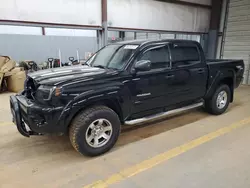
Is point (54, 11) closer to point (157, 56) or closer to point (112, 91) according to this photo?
point (157, 56)

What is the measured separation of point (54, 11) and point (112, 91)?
4727 millimetres

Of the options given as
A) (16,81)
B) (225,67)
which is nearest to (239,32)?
(225,67)

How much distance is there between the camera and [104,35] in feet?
23.5

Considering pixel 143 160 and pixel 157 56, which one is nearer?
pixel 143 160

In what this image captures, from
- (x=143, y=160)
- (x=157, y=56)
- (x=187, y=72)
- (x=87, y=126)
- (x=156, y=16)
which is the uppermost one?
(x=156, y=16)

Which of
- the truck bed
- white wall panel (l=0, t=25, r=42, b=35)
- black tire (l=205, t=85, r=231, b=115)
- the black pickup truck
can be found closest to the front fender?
the black pickup truck

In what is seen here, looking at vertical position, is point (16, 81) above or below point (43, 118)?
below

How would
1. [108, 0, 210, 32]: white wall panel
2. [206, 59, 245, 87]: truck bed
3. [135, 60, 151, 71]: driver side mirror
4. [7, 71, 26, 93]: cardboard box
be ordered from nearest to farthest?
[135, 60, 151, 71]: driver side mirror → [206, 59, 245, 87]: truck bed → [7, 71, 26, 93]: cardboard box → [108, 0, 210, 32]: white wall panel

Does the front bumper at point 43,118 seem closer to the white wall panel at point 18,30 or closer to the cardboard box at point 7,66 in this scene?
the cardboard box at point 7,66

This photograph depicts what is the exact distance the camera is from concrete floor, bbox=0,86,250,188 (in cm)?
228

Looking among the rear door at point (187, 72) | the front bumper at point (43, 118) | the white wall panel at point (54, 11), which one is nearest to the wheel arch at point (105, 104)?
the front bumper at point (43, 118)

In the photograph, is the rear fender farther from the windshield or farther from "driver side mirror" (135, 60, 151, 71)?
the windshield

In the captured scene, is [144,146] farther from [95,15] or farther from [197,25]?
[197,25]

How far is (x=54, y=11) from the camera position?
244 inches
